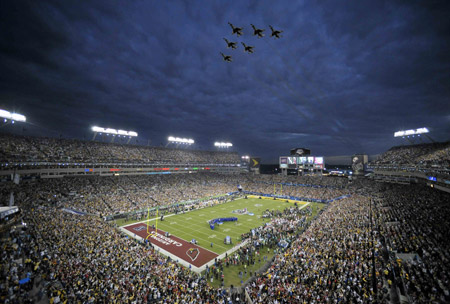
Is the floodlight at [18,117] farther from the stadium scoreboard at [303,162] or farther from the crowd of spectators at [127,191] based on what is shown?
the stadium scoreboard at [303,162]

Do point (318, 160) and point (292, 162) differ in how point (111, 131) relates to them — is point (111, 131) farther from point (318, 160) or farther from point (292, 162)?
point (318, 160)

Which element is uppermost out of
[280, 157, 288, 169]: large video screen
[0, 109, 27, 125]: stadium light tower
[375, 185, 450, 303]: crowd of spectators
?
[0, 109, 27, 125]: stadium light tower

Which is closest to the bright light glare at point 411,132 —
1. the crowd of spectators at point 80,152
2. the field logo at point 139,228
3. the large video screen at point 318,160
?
the large video screen at point 318,160

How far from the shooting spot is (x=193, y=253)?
22.2 meters

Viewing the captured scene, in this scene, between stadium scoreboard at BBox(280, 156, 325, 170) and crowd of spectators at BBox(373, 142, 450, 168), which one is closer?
crowd of spectators at BBox(373, 142, 450, 168)

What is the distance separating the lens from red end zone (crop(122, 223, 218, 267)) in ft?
68.5

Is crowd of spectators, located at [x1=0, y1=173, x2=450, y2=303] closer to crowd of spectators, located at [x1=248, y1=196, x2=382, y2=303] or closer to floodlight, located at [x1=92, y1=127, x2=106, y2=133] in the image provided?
crowd of spectators, located at [x1=248, y1=196, x2=382, y2=303]

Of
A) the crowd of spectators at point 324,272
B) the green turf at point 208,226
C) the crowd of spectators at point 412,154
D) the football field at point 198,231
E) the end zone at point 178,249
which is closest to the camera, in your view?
the crowd of spectators at point 324,272

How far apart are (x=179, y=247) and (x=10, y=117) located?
1589 inches

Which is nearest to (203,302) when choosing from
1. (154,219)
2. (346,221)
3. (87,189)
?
(346,221)

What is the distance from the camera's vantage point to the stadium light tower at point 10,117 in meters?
36.5

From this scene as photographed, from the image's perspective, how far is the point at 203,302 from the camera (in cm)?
1238

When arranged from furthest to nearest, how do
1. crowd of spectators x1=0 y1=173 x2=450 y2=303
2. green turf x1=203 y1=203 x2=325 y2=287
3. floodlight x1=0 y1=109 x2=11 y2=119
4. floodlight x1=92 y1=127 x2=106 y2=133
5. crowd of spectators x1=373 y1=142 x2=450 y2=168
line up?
1. floodlight x1=92 y1=127 x2=106 y2=133
2. crowd of spectators x1=373 y1=142 x2=450 y2=168
3. floodlight x1=0 y1=109 x2=11 y2=119
4. green turf x1=203 y1=203 x2=325 y2=287
5. crowd of spectators x1=0 y1=173 x2=450 y2=303

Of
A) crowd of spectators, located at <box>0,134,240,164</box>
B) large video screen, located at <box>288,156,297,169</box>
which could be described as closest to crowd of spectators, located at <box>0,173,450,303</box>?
crowd of spectators, located at <box>0,134,240,164</box>
